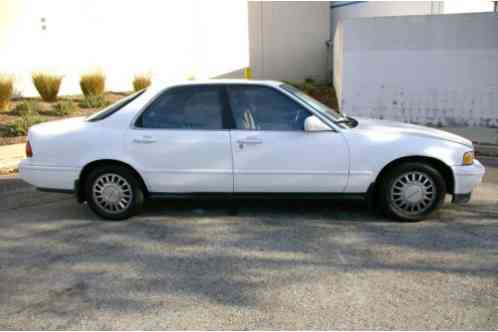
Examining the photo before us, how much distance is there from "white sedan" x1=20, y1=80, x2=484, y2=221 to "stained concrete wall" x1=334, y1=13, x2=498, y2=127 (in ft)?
20.9

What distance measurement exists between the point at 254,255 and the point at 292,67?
1888 centimetres

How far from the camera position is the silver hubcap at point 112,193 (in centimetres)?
587

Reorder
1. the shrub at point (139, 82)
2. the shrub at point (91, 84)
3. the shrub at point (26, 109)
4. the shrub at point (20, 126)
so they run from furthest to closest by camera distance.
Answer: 1. the shrub at point (139, 82)
2. the shrub at point (91, 84)
3. the shrub at point (26, 109)
4. the shrub at point (20, 126)

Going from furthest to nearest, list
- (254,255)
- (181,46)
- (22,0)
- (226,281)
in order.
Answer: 1. (181,46)
2. (22,0)
3. (254,255)
4. (226,281)

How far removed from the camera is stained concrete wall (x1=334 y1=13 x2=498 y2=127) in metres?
11.4

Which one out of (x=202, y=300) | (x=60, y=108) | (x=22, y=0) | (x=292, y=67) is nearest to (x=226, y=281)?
(x=202, y=300)

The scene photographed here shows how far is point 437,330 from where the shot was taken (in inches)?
136

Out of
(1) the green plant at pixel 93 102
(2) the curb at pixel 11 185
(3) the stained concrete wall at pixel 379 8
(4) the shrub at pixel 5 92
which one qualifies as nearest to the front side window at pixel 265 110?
(2) the curb at pixel 11 185

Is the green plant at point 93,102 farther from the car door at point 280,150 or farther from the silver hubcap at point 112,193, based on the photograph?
the car door at point 280,150

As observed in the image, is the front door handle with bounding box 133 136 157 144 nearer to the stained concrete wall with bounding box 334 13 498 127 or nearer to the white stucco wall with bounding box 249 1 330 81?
Result: the stained concrete wall with bounding box 334 13 498 127

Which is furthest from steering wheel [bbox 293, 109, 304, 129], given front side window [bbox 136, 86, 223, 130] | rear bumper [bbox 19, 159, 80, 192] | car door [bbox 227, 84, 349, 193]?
rear bumper [bbox 19, 159, 80, 192]

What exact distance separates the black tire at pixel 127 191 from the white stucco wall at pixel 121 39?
33.9ft

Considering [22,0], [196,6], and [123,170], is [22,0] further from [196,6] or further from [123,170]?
[123,170]

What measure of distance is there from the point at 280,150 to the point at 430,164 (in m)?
1.56
